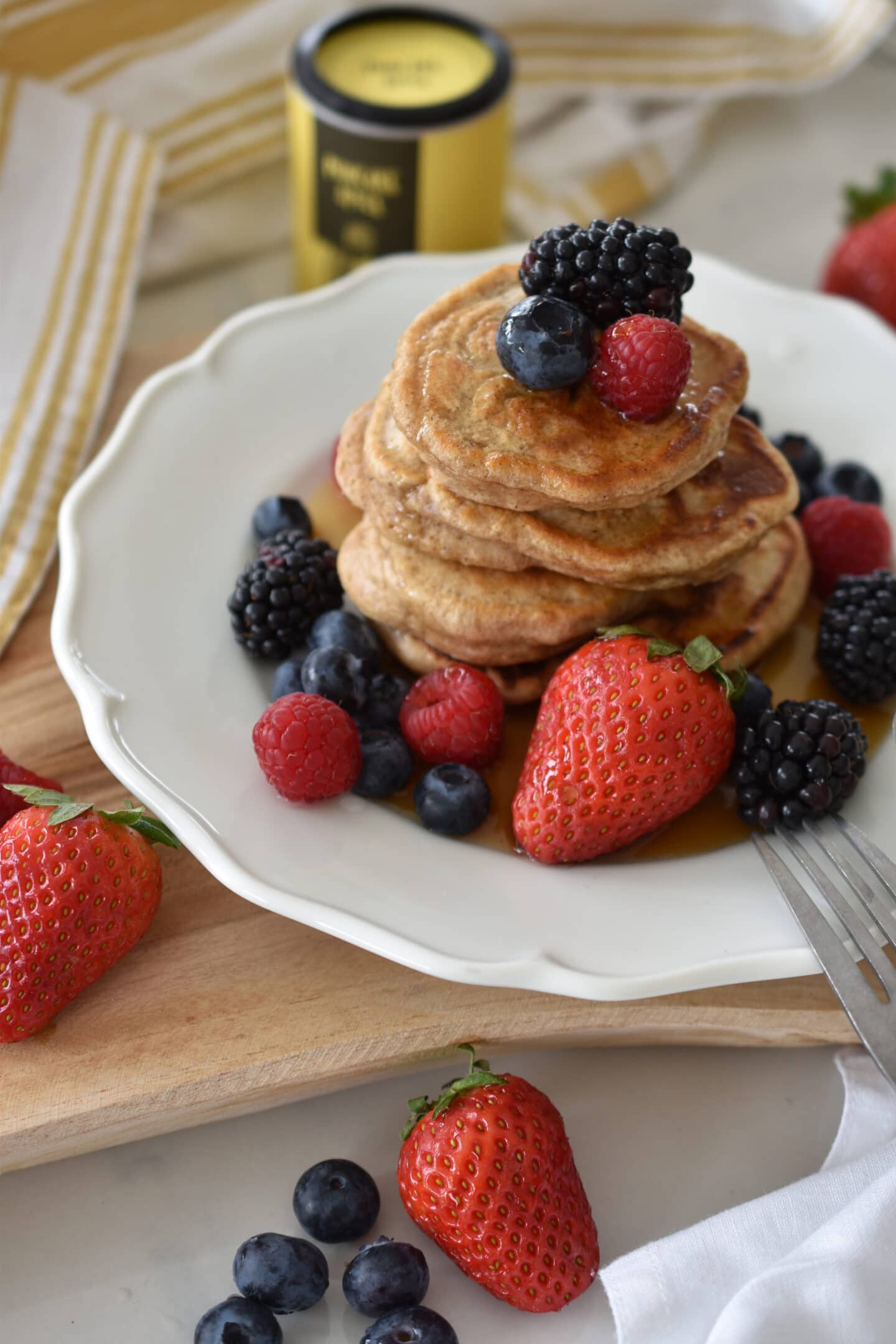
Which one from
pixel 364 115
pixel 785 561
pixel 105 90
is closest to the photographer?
pixel 785 561

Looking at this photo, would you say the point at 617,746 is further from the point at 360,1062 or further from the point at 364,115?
the point at 364,115

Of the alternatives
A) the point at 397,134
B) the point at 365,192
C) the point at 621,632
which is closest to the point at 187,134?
the point at 365,192

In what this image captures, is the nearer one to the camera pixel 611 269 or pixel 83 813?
pixel 83 813

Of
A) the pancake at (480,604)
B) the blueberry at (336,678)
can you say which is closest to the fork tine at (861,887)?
the pancake at (480,604)

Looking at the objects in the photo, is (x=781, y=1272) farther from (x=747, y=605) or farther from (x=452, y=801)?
(x=747, y=605)

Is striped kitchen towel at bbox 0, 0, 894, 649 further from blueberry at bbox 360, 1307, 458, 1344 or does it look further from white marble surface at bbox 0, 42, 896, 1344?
blueberry at bbox 360, 1307, 458, 1344

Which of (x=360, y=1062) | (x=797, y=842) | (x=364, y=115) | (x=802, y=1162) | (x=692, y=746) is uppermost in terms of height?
(x=364, y=115)

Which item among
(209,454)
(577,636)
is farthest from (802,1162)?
(209,454)
